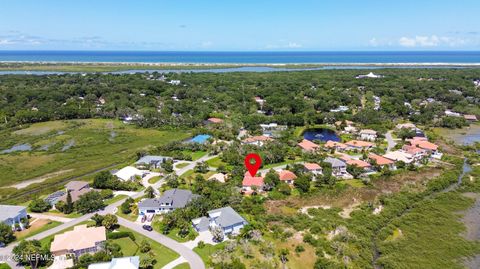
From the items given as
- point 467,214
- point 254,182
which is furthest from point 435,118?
point 254,182

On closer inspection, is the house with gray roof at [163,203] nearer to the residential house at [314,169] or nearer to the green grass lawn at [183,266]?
the green grass lawn at [183,266]

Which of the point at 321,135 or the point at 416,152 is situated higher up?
the point at 416,152

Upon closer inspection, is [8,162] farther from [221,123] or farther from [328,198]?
[328,198]

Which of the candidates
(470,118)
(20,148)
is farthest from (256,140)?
(470,118)

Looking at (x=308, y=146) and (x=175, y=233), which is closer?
(x=175, y=233)

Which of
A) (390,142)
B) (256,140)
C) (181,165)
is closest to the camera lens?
(181,165)

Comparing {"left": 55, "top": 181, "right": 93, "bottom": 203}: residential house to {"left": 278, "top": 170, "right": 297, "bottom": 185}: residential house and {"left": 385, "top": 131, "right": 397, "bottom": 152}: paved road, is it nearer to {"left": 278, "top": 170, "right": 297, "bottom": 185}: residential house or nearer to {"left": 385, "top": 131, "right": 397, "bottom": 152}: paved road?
{"left": 278, "top": 170, "right": 297, "bottom": 185}: residential house

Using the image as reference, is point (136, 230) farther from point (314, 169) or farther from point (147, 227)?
point (314, 169)

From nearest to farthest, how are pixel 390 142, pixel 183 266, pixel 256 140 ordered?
pixel 183 266 → pixel 256 140 → pixel 390 142
